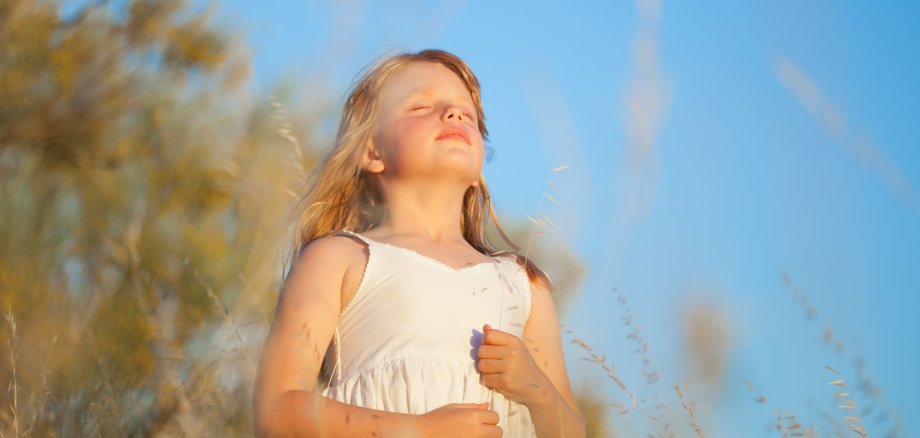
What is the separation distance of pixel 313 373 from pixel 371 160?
0.63m

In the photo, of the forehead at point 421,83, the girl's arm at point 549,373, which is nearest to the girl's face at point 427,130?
the forehead at point 421,83

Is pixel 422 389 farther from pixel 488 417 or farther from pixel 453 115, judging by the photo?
pixel 453 115

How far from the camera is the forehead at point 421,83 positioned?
2.48 meters

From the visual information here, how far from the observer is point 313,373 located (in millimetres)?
2031

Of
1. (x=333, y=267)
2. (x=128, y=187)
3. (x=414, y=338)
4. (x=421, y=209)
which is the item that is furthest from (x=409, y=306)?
(x=128, y=187)

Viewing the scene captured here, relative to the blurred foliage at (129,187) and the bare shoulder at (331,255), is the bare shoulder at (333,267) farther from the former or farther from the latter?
the blurred foliage at (129,187)

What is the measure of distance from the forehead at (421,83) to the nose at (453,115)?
10cm

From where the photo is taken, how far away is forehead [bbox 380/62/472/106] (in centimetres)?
248

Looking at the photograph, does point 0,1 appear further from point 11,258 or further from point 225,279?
point 225,279

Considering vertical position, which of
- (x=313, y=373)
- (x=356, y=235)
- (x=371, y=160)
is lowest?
(x=313, y=373)

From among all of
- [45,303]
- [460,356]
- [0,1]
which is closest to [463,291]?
[460,356]

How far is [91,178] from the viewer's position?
6.24 m

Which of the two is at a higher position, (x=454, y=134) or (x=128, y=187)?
(x=454, y=134)

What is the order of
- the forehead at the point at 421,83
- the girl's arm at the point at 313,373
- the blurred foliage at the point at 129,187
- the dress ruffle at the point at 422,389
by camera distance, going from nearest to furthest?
the girl's arm at the point at 313,373
the dress ruffle at the point at 422,389
the forehead at the point at 421,83
the blurred foliage at the point at 129,187
